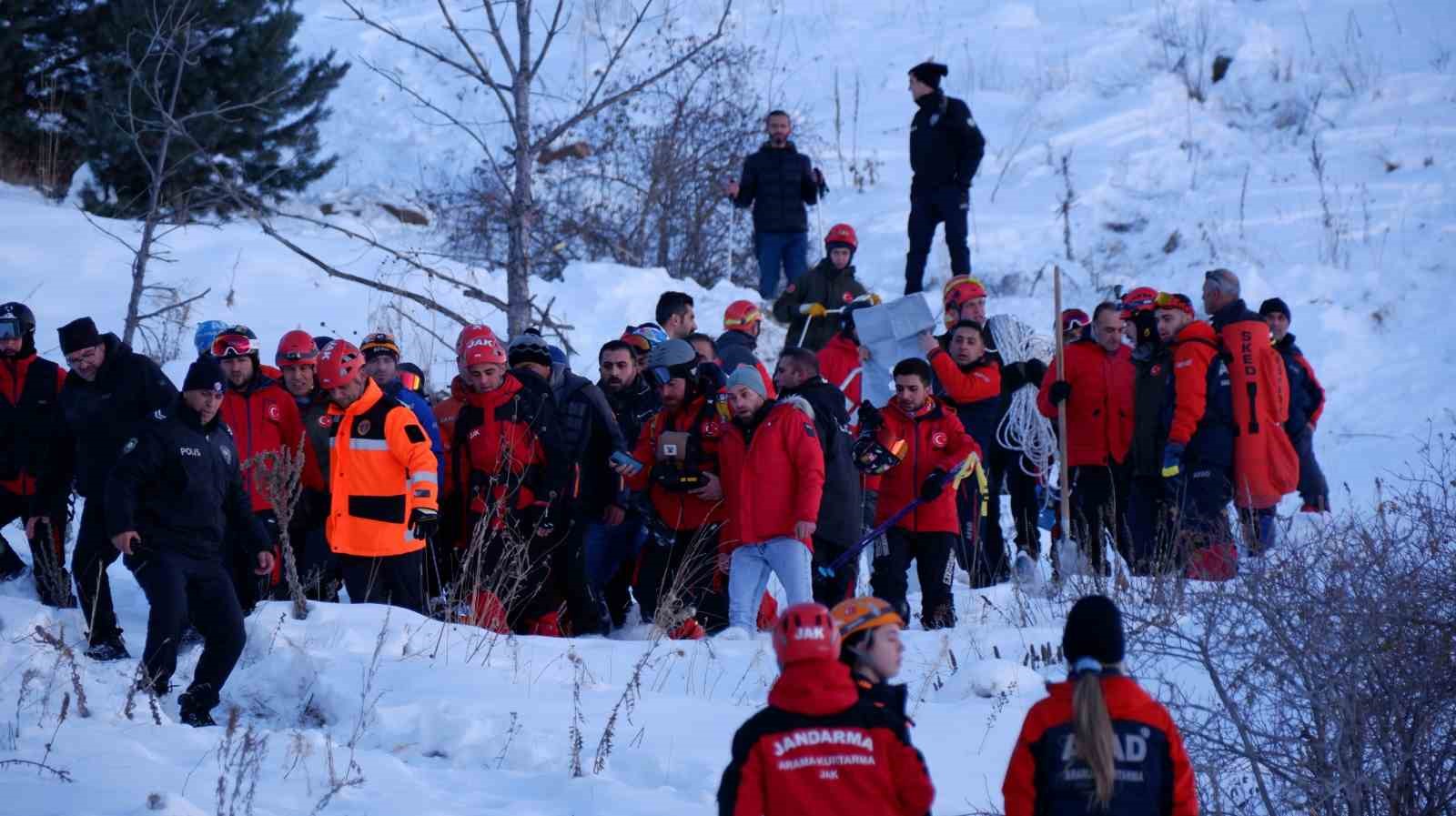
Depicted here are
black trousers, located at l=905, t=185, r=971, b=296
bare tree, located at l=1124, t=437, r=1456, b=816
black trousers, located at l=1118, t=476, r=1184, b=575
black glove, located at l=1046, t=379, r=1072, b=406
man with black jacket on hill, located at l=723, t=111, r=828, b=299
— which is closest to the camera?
bare tree, located at l=1124, t=437, r=1456, b=816

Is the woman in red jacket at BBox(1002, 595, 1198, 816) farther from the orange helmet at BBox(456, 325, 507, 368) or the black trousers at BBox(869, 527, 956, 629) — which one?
the orange helmet at BBox(456, 325, 507, 368)

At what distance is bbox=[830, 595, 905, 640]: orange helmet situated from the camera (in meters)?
4.53

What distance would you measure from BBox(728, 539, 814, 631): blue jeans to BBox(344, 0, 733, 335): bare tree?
2.96 meters

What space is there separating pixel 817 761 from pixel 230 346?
6.04 m

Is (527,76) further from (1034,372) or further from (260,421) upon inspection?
(1034,372)

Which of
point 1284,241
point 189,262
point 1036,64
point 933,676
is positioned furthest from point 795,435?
point 1036,64

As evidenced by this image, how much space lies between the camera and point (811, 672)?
165 inches

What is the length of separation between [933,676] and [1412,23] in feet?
63.1

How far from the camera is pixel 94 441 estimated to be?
888cm

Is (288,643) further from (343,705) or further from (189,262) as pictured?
(189,262)

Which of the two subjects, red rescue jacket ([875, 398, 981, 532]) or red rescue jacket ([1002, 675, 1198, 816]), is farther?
red rescue jacket ([875, 398, 981, 532])

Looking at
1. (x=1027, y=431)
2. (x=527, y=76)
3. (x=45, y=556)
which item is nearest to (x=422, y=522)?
(x=45, y=556)

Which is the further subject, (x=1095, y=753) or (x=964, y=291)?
(x=964, y=291)

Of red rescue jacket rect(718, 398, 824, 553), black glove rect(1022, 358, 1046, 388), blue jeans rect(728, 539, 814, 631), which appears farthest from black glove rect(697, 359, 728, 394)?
black glove rect(1022, 358, 1046, 388)
